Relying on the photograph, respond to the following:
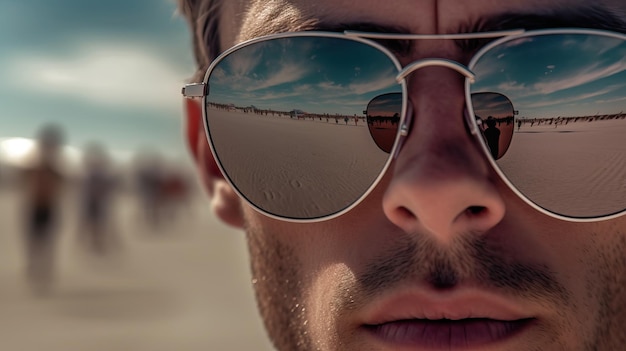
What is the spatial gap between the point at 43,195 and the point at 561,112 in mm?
8816

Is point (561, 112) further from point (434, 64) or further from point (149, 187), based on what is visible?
point (149, 187)

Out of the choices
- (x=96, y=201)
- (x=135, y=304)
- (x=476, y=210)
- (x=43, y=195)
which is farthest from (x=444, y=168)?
(x=96, y=201)

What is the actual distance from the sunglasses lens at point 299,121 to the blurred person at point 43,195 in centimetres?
818

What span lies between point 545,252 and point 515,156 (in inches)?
9.2

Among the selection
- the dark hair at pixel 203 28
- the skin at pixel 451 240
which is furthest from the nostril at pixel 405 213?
the dark hair at pixel 203 28

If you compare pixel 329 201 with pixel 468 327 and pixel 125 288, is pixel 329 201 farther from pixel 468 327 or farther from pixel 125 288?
pixel 125 288

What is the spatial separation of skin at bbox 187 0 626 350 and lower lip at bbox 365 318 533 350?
20 millimetres

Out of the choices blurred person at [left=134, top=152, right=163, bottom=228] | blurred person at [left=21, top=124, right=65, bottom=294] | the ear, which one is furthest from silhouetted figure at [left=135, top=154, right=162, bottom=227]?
the ear

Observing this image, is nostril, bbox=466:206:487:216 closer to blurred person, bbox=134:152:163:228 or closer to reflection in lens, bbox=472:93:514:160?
reflection in lens, bbox=472:93:514:160

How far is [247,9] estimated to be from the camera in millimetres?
1993

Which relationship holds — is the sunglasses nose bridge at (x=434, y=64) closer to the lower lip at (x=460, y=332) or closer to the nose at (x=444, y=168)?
the nose at (x=444, y=168)

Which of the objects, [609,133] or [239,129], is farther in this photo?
[239,129]

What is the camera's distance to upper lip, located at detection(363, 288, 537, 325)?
1.55 m

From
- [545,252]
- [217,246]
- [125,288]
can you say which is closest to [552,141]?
[545,252]
